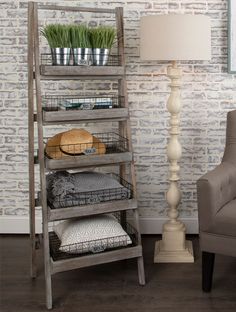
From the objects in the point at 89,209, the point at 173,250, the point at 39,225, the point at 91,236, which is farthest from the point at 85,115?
the point at 39,225

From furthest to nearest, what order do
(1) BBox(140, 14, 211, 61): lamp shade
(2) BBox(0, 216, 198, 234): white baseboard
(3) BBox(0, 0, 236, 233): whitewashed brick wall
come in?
(2) BBox(0, 216, 198, 234): white baseboard → (3) BBox(0, 0, 236, 233): whitewashed brick wall → (1) BBox(140, 14, 211, 61): lamp shade

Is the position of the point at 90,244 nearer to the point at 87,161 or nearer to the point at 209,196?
the point at 87,161

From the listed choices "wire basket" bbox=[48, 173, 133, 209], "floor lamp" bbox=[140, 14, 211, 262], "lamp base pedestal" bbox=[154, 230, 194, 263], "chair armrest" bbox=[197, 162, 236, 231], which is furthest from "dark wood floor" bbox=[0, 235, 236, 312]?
"floor lamp" bbox=[140, 14, 211, 262]

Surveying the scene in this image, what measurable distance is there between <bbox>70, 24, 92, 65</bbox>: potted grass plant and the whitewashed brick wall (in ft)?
2.56

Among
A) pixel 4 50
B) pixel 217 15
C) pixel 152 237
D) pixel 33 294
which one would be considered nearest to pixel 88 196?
pixel 33 294

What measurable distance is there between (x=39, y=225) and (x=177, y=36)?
1645 millimetres

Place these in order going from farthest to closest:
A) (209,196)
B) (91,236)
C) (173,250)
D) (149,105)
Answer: (149,105)
(173,250)
(91,236)
(209,196)

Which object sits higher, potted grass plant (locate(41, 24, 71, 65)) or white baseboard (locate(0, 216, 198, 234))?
potted grass plant (locate(41, 24, 71, 65))

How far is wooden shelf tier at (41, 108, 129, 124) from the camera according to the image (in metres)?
2.52

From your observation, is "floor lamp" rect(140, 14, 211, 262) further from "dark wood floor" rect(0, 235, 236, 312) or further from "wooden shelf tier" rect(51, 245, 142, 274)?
"dark wood floor" rect(0, 235, 236, 312)

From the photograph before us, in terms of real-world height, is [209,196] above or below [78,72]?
below

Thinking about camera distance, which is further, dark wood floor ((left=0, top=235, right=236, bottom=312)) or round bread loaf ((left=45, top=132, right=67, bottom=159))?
round bread loaf ((left=45, top=132, right=67, bottom=159))

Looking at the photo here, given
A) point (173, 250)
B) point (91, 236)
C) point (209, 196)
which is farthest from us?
point (173, 250)

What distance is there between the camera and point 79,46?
2617 millimetres
